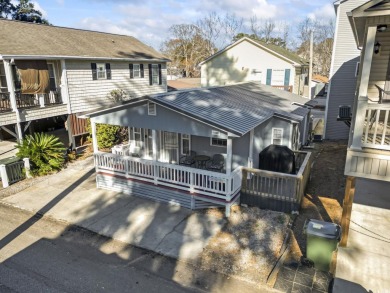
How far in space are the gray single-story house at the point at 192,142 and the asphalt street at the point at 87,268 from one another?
274 centimetres

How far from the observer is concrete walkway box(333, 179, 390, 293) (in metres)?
6.36

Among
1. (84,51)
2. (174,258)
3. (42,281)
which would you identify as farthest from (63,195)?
(84,51)

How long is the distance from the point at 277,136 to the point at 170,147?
14.8 ft

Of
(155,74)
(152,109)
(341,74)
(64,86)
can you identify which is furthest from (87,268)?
(341,74)

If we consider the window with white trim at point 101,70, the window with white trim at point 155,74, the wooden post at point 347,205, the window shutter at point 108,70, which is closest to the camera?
the wooden post at point 347,205

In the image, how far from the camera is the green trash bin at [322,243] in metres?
6.64

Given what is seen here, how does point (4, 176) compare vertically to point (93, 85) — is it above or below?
below

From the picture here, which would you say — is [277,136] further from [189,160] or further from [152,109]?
[152,109]

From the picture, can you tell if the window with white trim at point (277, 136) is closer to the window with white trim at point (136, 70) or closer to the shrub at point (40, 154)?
the shrub at point (40, 154)

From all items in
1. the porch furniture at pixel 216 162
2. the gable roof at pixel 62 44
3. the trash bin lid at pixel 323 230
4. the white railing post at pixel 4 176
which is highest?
the gable roof at pixel 62 44

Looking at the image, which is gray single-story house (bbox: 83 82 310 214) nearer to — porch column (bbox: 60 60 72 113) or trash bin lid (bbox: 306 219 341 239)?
trash bin lid (bbox: 306 219 341 239)

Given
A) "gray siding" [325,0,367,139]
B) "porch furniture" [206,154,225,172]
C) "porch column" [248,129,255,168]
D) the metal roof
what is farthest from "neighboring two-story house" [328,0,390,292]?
"gray siding" [325,0,367,139]

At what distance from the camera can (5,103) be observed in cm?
1364

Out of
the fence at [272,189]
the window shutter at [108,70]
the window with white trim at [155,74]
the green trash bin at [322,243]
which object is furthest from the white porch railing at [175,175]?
the window with white trim at [155,74]
